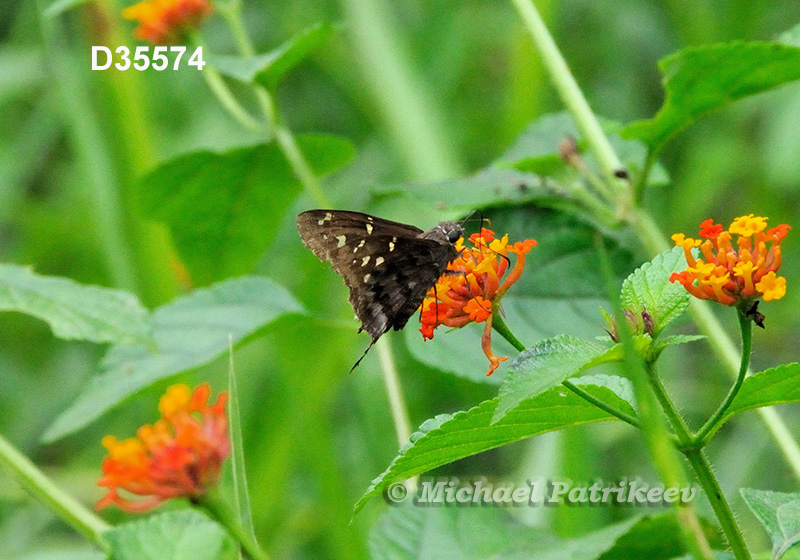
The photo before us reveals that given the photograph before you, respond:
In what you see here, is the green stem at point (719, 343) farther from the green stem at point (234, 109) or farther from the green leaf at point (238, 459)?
the green stem at point (234, 109)

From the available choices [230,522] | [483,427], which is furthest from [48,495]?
[483,427]

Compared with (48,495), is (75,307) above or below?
above

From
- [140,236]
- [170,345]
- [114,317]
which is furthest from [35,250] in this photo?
[114,317]

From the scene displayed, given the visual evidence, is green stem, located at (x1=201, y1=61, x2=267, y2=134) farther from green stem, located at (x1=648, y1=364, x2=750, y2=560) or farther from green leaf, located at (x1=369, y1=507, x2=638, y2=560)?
green stem, located at (x1=648, y1=364, x2=750, y2=560)

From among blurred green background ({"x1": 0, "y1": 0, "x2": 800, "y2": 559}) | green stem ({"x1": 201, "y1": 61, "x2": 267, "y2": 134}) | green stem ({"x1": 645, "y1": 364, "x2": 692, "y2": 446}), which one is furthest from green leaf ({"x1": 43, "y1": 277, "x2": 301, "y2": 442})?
green stem ({"x1": 645, "y1": 364, "x2": 692, "y2": 446})

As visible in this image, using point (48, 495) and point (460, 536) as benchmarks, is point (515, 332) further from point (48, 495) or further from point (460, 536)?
point (48, 495)

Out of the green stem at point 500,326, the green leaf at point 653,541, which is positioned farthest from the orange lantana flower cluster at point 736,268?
the green leaf at point 653,541
